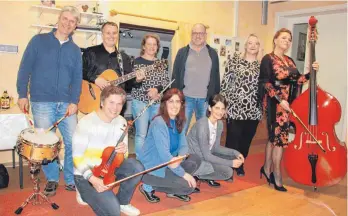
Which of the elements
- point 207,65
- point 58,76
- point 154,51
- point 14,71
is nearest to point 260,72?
point 207,65

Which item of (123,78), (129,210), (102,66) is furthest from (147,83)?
(129,210)

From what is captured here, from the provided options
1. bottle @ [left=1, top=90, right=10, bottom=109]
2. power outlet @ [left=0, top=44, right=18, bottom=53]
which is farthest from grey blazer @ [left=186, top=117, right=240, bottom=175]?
power outlet @ [left=0, top=44, right=18, bottom=53]

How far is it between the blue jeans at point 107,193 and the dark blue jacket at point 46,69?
76 cm

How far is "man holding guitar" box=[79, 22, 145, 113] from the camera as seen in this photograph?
2.63 meters

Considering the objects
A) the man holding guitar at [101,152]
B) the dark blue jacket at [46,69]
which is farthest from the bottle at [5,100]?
the man holding guitar at [101,152]

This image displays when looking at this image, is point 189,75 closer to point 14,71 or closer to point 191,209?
point 191,209

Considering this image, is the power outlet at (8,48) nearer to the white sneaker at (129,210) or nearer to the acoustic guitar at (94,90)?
the acoustic guitar at (94,90)

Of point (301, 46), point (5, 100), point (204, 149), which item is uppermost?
point (301, 46)

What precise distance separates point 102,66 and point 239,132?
1.35 meters

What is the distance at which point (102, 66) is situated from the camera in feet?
8.65

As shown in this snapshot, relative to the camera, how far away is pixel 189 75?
3.08 metres

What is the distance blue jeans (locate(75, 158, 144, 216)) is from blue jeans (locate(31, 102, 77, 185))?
0.63 metres

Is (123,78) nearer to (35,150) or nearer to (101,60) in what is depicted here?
(101,60)

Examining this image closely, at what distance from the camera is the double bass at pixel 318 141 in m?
2.48
